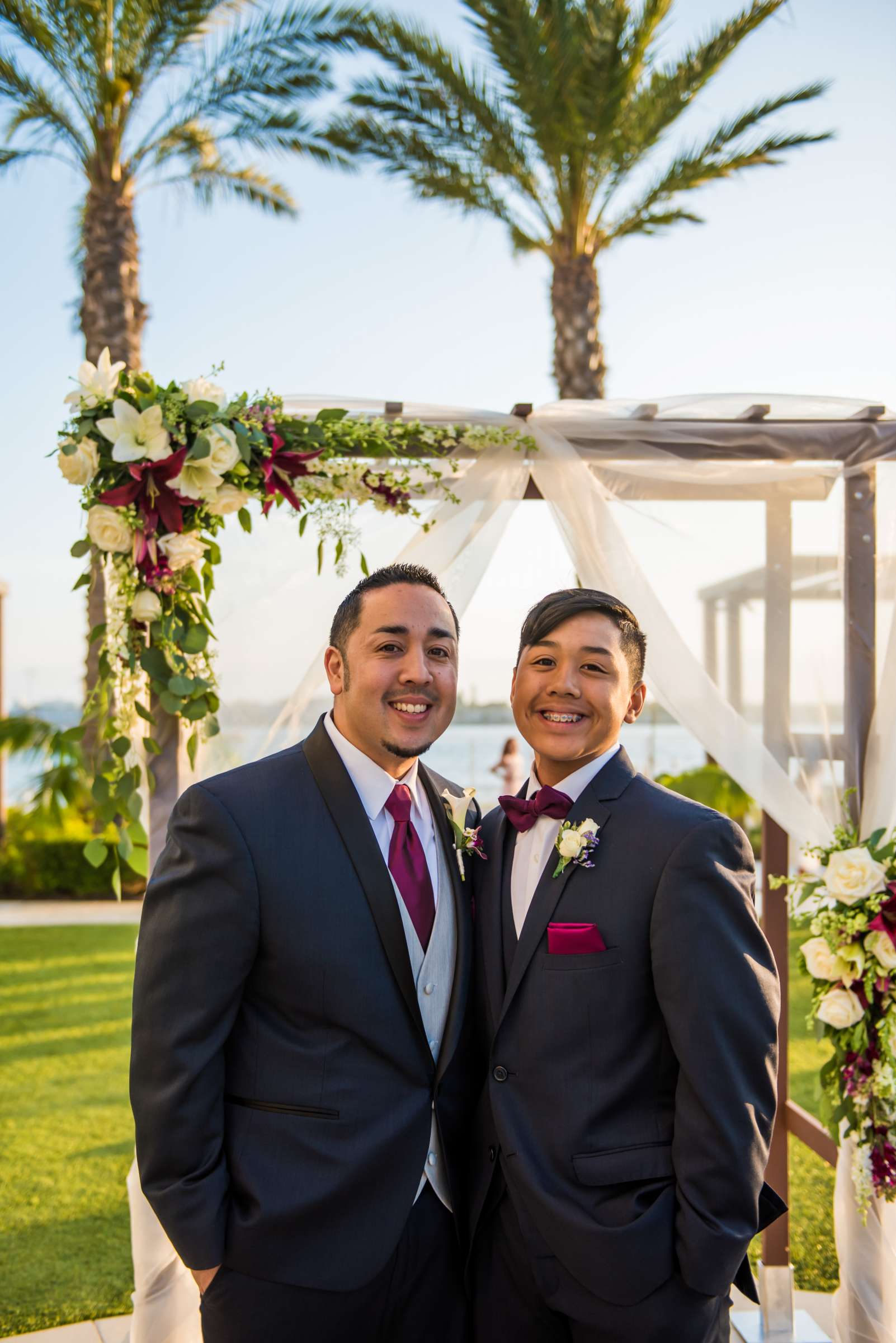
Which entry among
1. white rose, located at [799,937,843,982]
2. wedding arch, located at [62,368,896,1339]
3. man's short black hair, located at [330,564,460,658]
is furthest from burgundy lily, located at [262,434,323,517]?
white rose, located at [799,937,843,982]

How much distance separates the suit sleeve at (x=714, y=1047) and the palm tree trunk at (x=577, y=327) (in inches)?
306

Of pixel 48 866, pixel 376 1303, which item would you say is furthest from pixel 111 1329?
pixel 48 866

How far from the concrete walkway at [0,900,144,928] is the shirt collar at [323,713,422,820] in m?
8.06

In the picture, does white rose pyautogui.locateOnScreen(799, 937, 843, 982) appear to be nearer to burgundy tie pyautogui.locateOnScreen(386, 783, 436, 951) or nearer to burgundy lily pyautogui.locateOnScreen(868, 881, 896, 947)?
burgundy lily pyautogui.locateOnScreen(868, 881, 896, 947)

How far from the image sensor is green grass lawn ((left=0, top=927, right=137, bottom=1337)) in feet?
12.8

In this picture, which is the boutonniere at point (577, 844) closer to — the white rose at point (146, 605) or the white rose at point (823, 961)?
the white rose at point (823, 961)

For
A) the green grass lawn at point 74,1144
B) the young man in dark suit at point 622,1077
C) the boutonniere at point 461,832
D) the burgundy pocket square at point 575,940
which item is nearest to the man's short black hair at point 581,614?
the young man in dark suit at point 622,1077

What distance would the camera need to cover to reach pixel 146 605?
306cm

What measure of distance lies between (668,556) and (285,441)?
137cm

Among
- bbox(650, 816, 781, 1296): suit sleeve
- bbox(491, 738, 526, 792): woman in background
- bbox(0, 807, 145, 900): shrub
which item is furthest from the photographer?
bbox(0, 807, 145, 900): shrub

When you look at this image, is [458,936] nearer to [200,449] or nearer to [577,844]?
[577,844]

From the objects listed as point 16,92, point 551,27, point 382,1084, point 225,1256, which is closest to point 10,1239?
point 225,1256

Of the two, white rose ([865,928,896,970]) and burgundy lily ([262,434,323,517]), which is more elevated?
burgundy lily ([262,434,323,517])

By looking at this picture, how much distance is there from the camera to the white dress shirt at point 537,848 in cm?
230
